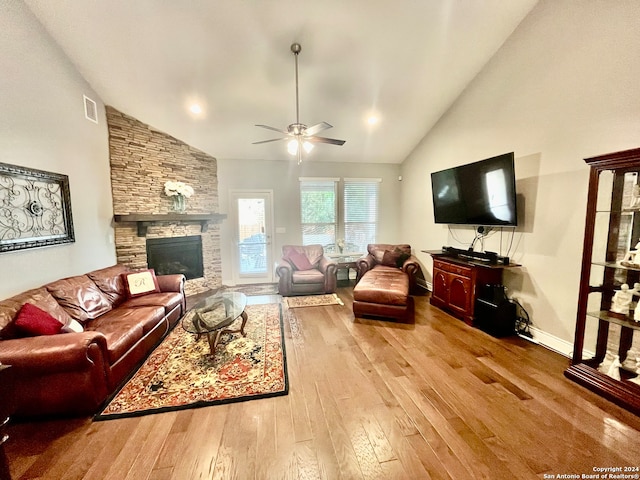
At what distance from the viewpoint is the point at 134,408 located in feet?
6.70

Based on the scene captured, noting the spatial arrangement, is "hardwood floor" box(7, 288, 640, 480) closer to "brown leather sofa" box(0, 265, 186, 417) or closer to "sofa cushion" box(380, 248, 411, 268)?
"brown leather sofa" box(0, 265, 186, 417)

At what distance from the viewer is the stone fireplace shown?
4020 mm

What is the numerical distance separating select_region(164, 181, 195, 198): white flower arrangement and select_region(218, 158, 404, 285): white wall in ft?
2.81

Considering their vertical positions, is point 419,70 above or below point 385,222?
above

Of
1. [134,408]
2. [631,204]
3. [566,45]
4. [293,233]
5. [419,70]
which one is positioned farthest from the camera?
[293,233]

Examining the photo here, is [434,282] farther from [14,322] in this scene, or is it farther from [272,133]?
[14,322]

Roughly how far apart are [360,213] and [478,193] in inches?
108

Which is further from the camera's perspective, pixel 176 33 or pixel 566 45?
pixel 176 33

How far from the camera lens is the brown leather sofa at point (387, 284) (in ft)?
11.6

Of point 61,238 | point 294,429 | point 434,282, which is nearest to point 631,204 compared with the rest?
point 434,282

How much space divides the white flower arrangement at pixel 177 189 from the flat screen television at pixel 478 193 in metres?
4.26

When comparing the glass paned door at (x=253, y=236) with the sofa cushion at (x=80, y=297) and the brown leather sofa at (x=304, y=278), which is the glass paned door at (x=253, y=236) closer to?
the brown leather sofa at (x=304, y=278)

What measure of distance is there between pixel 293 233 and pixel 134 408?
13.5 ft

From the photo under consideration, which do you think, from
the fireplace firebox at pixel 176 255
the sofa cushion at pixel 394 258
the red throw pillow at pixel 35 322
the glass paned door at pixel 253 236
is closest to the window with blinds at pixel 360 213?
the sofa cushion at pixel 394 258
